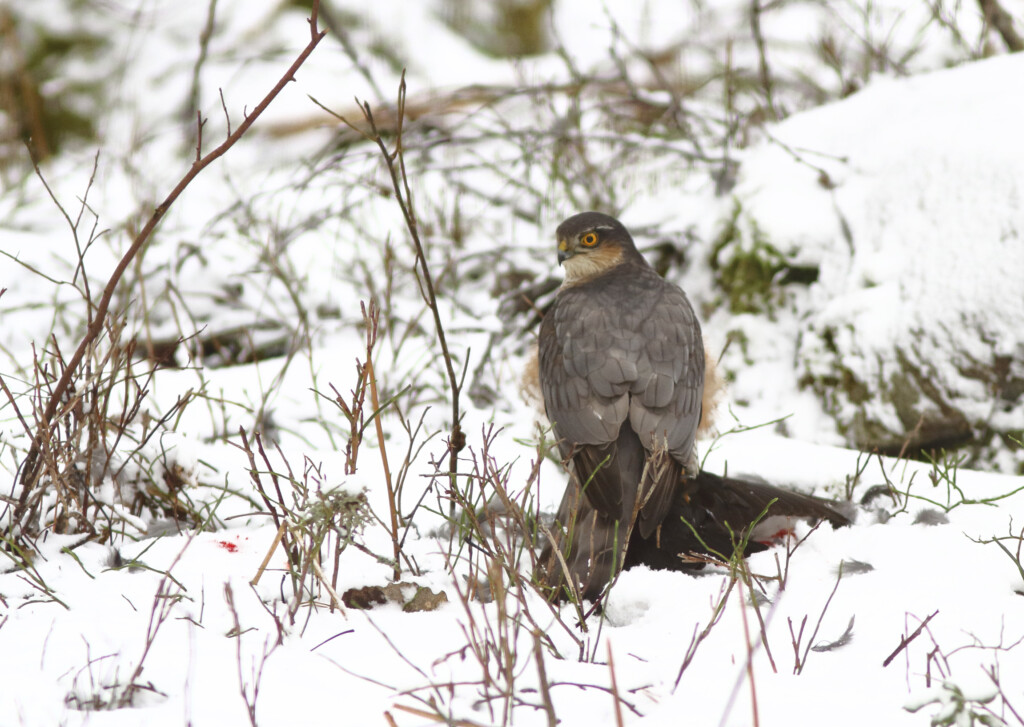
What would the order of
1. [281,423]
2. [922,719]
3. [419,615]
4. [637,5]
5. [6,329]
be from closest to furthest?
[922,719]
[419,615]
[281,423]
[6,329]
[637,5]

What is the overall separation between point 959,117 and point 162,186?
224 inches

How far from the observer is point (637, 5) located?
386 inches

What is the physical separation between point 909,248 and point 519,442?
82.3 inches

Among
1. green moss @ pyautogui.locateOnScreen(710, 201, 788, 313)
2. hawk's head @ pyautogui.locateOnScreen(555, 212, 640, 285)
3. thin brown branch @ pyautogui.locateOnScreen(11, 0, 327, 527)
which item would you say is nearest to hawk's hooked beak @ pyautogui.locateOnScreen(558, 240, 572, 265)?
hawk's head @ pyautogui.locateOnScreen(555, 212, 640, 285)

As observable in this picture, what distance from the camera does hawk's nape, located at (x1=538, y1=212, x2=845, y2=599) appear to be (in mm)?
2646

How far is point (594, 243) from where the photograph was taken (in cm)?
391

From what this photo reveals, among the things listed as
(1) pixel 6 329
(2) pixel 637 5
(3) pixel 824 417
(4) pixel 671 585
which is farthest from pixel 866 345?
(2) pixel 637 5

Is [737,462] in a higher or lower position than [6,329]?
lower

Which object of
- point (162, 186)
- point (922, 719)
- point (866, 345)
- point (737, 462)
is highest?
point (162, 186)

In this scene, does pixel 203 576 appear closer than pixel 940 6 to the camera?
Yes

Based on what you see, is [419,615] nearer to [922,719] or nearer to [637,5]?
[922,719]

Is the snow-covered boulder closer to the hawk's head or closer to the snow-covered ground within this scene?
the snow-covered ground

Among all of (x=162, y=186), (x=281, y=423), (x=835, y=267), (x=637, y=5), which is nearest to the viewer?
(x=281, y=423)

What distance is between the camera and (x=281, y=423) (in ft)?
12.5
